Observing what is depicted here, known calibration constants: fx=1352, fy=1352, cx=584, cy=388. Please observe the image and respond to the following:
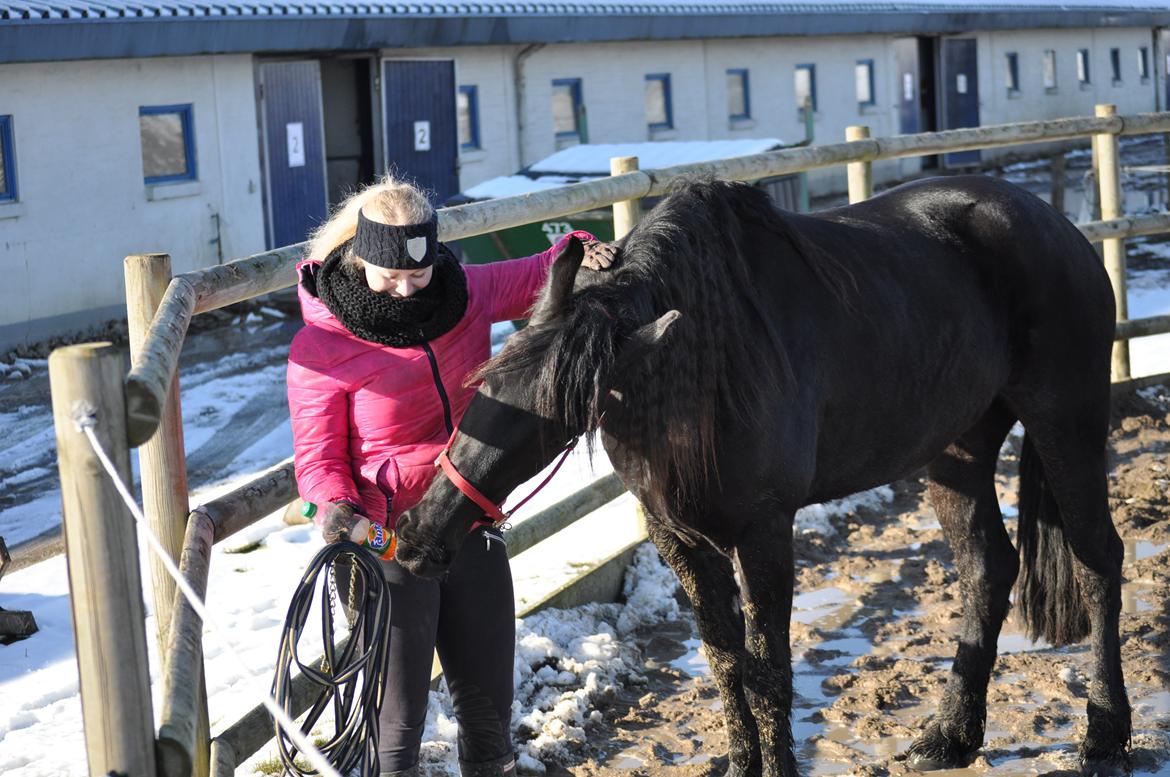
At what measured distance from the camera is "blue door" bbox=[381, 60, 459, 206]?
14.9 m

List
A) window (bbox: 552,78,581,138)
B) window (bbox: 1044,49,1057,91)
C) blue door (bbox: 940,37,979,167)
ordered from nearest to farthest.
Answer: window (bbox: 552,78,581,138) → blue door (bbox: 940,37,979,167) → window (bbox: 1044,49,1057,91)

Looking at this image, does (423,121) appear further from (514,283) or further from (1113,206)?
(514,283)

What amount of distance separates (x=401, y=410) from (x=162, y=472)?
19.1 inches

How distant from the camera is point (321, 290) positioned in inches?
106

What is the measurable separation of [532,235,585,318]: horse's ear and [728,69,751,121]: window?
17106mm

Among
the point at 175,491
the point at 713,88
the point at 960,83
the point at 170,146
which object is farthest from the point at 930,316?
the point at 960,83

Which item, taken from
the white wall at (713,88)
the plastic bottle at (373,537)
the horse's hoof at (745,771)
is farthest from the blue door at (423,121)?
the plastic bottle at (373,537)

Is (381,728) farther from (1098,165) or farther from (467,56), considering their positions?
(467,56)

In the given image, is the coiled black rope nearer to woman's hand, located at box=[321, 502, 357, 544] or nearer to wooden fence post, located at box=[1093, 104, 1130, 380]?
woman's hand, located at box=[321, 502, 357, 544]

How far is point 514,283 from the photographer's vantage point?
2.96m

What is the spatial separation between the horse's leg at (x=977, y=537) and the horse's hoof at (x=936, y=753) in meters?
0.16

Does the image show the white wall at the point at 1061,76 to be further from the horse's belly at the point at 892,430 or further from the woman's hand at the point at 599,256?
the woman's hand at the point at 599,256

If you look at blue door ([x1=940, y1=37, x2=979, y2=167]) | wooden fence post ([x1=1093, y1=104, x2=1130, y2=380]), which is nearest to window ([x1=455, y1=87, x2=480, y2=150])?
wooden fence post ([x1=1093, y1=104, x2=1130, y2=380])

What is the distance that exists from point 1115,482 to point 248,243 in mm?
9527
